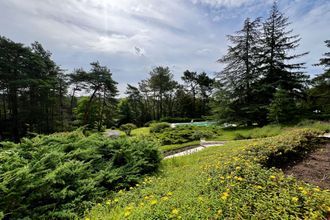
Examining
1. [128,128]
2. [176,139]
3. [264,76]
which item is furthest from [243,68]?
[128,128]

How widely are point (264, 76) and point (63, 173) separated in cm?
1869

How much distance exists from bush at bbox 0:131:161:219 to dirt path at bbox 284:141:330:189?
9.92ft

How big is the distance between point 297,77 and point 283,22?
5.16 m

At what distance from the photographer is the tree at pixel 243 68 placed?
17.3 m

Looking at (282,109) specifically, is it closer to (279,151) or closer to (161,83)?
(279,151)

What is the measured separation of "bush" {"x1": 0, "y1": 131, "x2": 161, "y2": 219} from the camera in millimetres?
2174

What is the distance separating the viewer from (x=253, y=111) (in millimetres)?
15891

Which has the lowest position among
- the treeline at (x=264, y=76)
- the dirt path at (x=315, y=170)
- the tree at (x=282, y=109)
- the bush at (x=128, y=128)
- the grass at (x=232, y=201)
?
the bush at (x=128, y=128)

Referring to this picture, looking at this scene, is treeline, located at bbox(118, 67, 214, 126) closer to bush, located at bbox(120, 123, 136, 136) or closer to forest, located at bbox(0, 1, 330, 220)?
forest, located at bbox(0, 1, 330, 220)

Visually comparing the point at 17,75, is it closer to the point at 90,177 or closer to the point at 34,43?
the point at 34,43

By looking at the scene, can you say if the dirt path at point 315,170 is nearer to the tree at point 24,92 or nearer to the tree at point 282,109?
the tree at point 282,109

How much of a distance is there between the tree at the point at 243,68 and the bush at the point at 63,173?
1459cm

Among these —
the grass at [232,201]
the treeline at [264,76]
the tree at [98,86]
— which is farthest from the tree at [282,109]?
the tree at [98,86]

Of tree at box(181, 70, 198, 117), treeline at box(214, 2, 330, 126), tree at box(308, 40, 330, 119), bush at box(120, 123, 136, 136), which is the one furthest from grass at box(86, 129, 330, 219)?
tree at box(181, 70, 198, 117)
